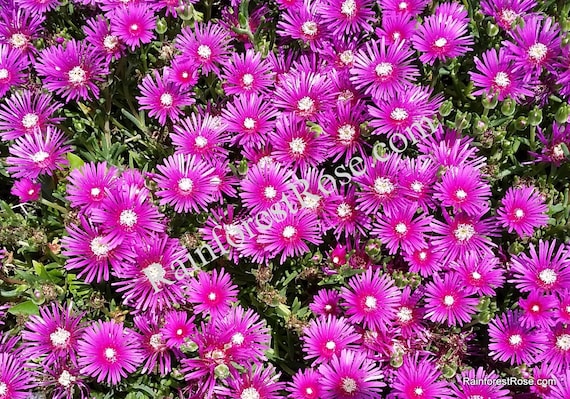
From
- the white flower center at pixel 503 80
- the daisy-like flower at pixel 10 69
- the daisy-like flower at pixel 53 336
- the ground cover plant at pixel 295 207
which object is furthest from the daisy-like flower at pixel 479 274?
the daisy-like flower at pixel 10 69

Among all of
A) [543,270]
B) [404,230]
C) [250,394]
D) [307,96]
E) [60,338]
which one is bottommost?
[250,394]

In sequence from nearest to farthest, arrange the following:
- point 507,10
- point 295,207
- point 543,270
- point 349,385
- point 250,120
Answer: point 349,385 → point 543,270 → point 295,207 → point 250,120 → point 507,10

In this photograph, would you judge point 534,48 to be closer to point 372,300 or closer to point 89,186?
point 372,300

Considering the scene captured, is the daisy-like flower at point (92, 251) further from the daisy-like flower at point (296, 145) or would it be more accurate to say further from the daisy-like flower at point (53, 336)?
the daisy-like flower at point (296, 145)

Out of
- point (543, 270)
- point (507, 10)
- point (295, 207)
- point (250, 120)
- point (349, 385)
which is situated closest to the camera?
point (349, 385)

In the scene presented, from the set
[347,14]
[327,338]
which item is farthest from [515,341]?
[347,14]

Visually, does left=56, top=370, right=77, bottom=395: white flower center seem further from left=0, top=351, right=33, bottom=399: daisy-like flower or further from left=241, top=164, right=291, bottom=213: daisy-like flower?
left=241, top=164, right=291, bottom=213: daisy-like flower

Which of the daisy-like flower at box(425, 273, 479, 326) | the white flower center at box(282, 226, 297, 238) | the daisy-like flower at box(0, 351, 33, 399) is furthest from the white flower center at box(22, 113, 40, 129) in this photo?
the daisy-like flower at box(425, 273, 479, 326)
